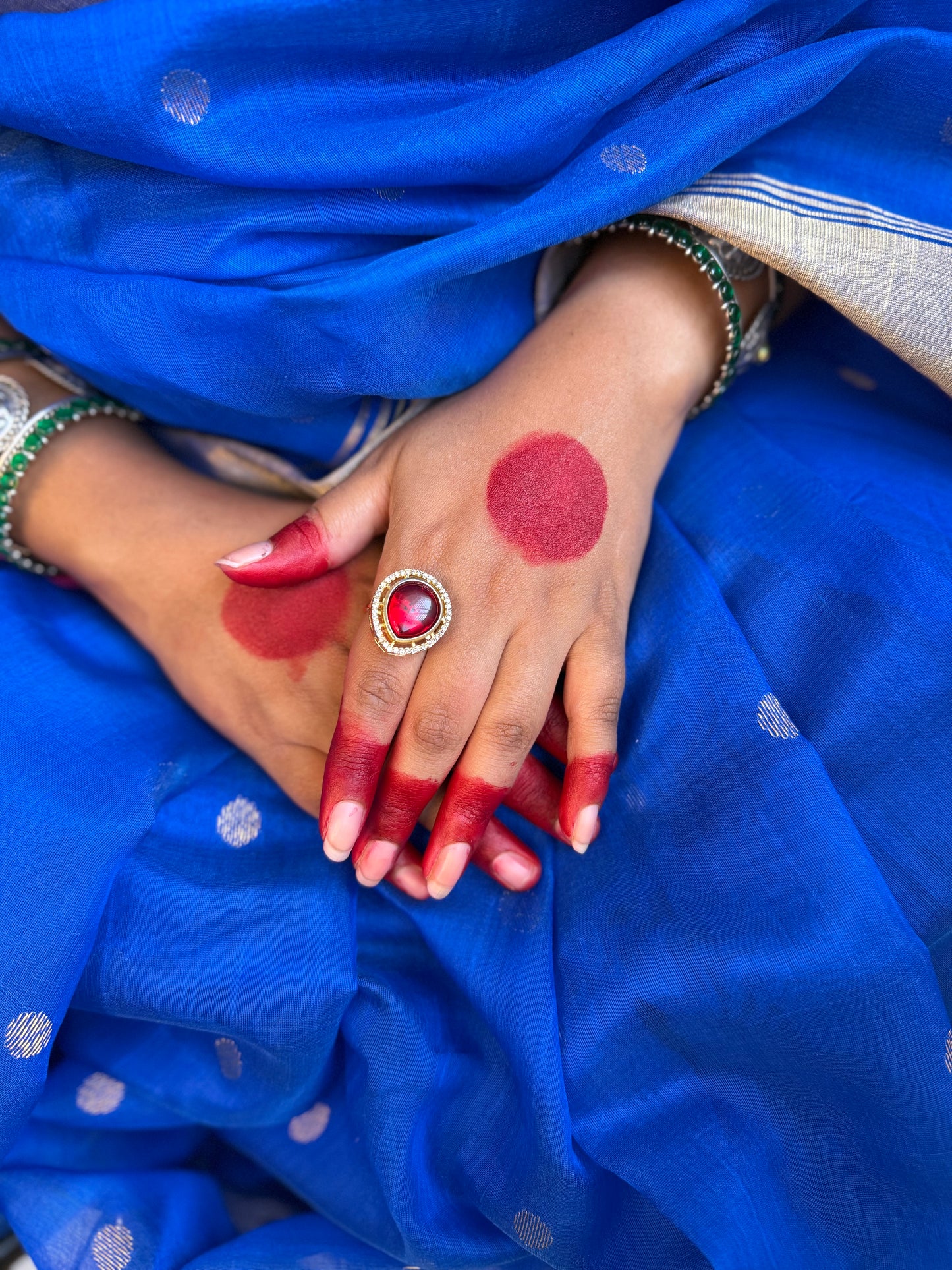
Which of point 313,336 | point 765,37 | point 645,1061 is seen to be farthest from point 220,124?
point 645,1061

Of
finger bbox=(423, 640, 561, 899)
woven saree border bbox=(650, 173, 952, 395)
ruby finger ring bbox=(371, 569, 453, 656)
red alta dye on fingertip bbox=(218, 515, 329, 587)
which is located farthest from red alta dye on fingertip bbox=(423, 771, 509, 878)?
woven saree border bbox=(650, 173, 952, 395)

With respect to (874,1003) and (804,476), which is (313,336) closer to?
(804,476)

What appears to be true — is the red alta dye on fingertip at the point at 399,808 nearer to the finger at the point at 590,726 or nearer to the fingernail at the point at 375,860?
the fingernail at the point at 375,860

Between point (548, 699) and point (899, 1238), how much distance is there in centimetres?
42

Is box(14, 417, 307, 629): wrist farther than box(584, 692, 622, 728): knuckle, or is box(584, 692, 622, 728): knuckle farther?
box(14, 417, 307, 629): wrist

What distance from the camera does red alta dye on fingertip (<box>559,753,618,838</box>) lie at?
649 millimetres

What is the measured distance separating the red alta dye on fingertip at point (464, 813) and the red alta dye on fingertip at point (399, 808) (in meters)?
0.02

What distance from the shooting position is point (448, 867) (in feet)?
2.11

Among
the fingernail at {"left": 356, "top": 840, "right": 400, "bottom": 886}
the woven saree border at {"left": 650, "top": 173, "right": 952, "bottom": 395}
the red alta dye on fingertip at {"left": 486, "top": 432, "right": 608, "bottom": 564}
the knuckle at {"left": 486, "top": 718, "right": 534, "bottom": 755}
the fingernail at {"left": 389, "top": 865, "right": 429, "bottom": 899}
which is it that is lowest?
the fingernail at {"left": 389, "top": 865, "right": 429, "bottom": 899}

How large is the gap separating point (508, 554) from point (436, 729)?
0.49 ft

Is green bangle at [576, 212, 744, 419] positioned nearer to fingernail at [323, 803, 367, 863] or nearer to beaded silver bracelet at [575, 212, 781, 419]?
beaded silver bracelet at [575, 212, 781, 419]

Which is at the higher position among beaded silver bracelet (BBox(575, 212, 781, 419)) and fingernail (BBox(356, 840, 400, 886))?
beaded silver bracelet (BBox(575, 212, 781, 419))

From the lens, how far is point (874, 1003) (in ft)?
1.77

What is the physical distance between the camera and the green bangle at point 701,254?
758 millimetres
